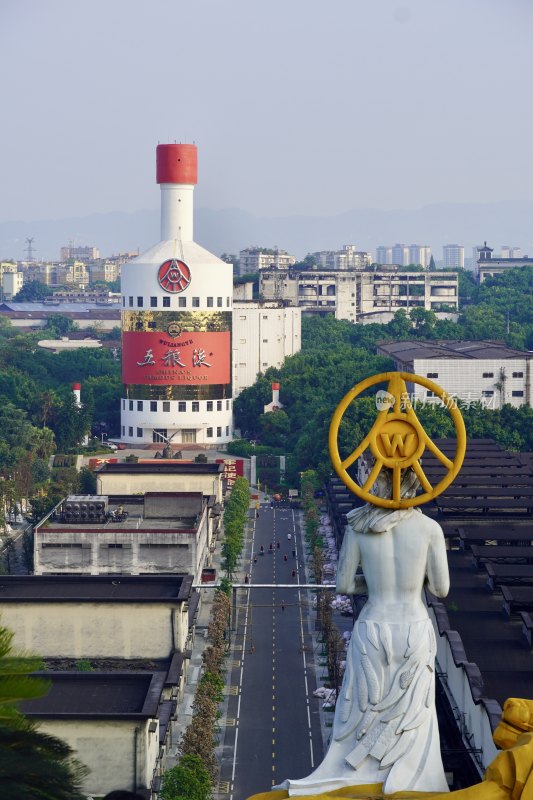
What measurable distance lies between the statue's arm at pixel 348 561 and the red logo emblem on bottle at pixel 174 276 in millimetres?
80370

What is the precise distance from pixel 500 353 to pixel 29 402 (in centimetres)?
2930

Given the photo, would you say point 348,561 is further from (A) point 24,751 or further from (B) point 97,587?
(B) point 97,587

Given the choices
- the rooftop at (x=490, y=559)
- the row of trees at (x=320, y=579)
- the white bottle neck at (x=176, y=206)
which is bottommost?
the row of trees at (x=320, y=579)

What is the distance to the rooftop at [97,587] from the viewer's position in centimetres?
5259

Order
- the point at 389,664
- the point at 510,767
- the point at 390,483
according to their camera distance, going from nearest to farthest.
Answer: the point at 510,767 → the point at 389,664 → the point at 390,483

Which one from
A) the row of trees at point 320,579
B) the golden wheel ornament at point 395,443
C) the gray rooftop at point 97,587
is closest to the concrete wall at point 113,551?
the row of trees at point 320,579

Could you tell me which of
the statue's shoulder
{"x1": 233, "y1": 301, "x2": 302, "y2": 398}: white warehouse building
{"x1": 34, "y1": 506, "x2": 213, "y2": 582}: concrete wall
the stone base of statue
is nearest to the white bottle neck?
{"x1": 233, "y1": 301, "x2": 302, "y2": 398}: white warehouse building

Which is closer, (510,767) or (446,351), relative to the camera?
(510,767)

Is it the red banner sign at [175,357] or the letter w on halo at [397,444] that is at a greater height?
the letter w on halo at [397,444]

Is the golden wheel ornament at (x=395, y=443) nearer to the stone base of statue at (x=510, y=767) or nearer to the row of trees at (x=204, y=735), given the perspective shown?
the stone base of statue at (x=510, y=767)

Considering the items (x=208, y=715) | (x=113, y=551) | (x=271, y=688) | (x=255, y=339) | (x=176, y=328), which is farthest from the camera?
(x=255, y=339)

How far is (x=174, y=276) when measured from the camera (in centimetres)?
10438

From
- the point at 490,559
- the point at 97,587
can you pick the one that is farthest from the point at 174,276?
the point at 490,559

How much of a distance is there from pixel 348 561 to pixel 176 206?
8289 cm
